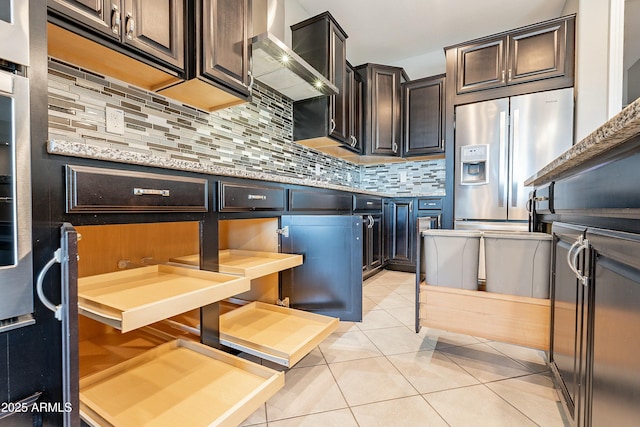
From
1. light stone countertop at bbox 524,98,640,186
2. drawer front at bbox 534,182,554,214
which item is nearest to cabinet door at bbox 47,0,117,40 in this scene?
light stone countertop at bbox 524,98,640,186

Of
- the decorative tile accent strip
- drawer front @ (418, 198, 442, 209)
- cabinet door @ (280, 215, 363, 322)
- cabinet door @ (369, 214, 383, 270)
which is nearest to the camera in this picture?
cabinet door @ (280, 215, 363, 322)

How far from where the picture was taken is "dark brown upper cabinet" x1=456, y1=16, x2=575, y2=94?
236 centimetres

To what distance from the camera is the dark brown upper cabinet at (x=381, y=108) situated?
3.27 metres

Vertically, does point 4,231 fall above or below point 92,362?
above

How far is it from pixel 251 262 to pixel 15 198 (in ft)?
2.95

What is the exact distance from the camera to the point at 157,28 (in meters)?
1.25

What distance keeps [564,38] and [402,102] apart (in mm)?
1510

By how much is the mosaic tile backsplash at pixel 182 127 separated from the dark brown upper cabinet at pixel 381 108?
0.57 metres

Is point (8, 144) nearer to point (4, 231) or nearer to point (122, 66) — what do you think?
point (4, 231)

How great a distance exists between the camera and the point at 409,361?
4.61 feet

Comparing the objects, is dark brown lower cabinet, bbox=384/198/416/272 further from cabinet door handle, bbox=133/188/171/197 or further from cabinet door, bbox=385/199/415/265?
cabinet door handle, bbox=133/188/171/197

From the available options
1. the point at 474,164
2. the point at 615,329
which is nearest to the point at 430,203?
the point at 474,164

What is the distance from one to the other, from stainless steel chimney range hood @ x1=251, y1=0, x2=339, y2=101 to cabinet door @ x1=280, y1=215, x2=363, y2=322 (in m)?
1.05

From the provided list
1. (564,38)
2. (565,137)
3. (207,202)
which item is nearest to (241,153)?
(207,202)
